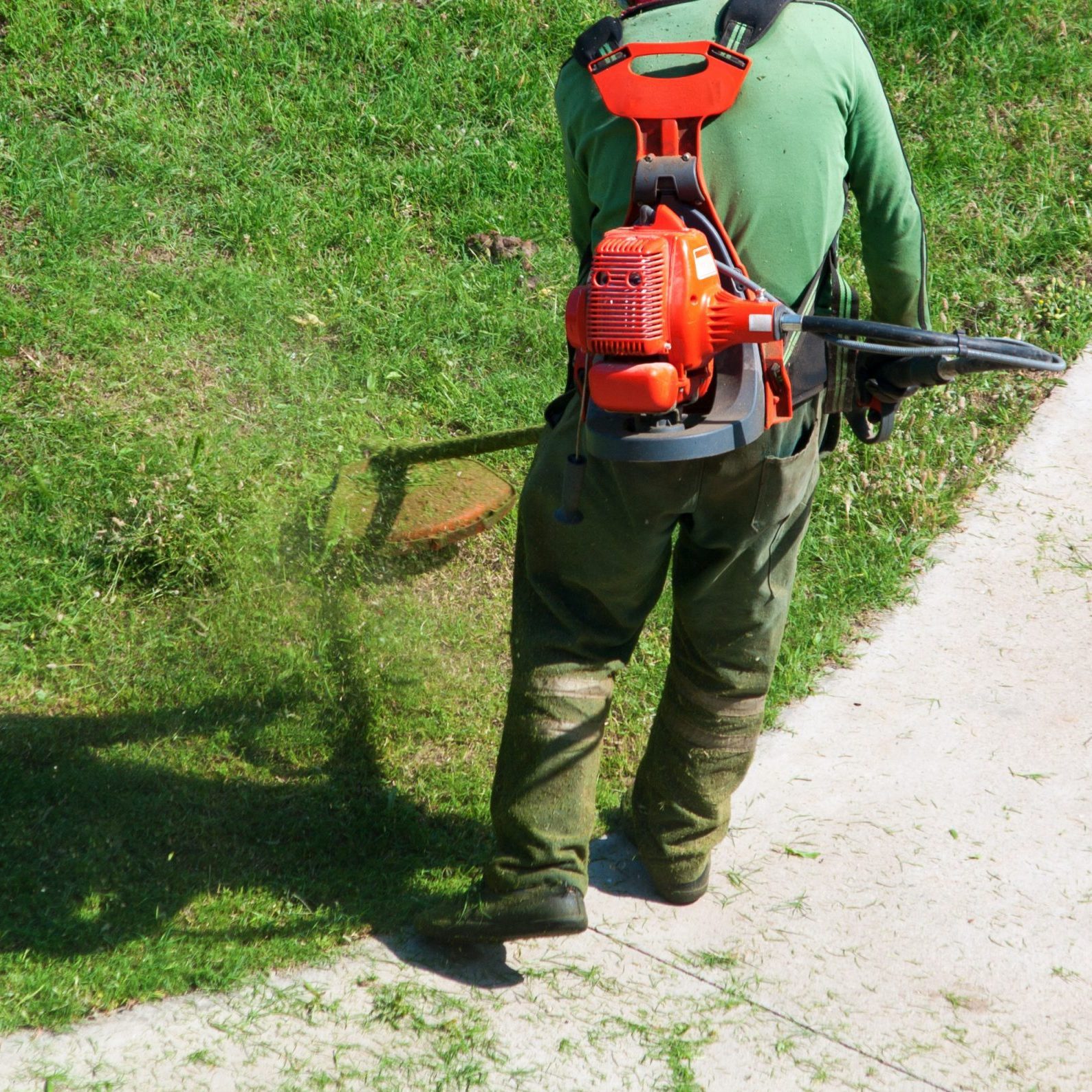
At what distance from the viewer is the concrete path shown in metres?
2.60

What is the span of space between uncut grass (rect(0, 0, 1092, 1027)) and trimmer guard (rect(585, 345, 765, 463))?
1366 millimetres

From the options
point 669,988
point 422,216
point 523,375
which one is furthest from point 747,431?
point 422,216

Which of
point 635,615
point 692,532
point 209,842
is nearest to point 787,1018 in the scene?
Answer: point 635,615

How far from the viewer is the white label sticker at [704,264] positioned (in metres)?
2.19

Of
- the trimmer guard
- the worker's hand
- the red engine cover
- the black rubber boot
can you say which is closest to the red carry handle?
the red engine cover

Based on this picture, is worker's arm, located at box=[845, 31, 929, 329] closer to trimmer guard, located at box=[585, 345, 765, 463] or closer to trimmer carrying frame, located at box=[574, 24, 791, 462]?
trimmer carrying frame, located at box=[574, 24, 791, 462]

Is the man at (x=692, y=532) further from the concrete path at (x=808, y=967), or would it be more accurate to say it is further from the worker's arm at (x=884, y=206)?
the concrete path at (x=808, y=967)

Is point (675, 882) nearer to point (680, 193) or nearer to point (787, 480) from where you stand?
point (787, 480)

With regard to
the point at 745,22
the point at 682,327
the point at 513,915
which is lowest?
the point at 513,915

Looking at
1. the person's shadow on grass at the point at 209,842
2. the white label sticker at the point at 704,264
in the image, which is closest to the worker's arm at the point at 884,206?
the white label sticker at the point at 704,264

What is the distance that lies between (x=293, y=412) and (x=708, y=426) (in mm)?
2501

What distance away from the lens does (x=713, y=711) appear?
9.37 ft

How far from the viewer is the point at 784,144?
2320 mm

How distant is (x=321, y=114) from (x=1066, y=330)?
3.20 metres
